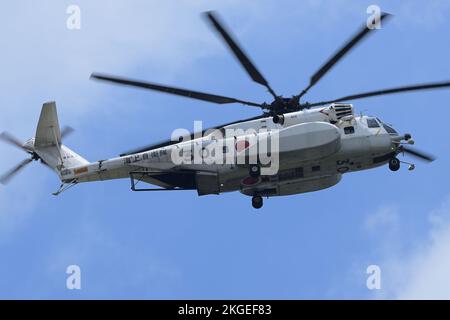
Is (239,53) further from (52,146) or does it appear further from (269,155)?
(52,146)

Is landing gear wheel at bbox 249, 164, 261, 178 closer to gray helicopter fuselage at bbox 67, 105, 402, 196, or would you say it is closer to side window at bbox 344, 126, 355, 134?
gray helicopter fuselage at bbox 67, 105, 402, 196

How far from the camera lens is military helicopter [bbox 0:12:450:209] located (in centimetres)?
3947

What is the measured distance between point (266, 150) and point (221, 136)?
8.39 feet

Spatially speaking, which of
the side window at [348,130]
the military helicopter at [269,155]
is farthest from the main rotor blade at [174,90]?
the side window at [348,130]

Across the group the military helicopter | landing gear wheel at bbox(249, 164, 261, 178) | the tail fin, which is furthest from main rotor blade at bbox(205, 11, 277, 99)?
the tail fin

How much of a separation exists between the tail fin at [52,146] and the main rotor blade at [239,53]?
11.3m

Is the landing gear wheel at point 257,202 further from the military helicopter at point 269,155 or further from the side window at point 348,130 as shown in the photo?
the side window at point 348,130

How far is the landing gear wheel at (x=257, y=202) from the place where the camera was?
4250cm

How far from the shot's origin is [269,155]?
131 ft

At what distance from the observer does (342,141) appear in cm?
4097
